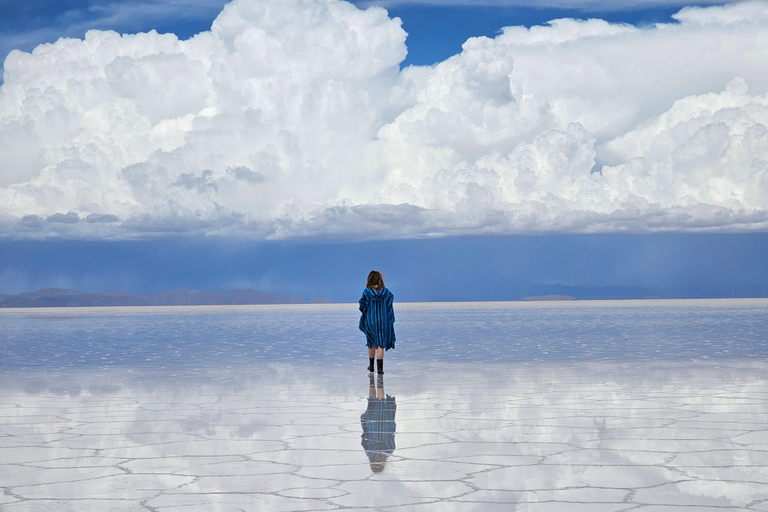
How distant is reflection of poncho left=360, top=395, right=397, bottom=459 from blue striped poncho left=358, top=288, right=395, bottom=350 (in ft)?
10.9

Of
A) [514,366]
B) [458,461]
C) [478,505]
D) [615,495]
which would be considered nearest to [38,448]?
[458,461]

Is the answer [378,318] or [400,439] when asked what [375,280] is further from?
[400,439]

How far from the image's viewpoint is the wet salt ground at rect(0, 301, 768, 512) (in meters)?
4.78

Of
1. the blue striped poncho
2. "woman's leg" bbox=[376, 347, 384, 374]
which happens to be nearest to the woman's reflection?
"woman's leg" bbox=[376, 347, 384, 374]

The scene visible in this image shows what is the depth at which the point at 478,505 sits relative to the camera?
4543 millimetres

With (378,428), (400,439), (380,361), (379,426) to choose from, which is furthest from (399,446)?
(380,361)

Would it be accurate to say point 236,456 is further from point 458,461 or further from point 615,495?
point 615,495

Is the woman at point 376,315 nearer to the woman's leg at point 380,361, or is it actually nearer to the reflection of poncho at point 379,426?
the woman's leg at point 380,361

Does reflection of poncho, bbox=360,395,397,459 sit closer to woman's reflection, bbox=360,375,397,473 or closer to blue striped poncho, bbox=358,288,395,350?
woman's reflection, bbox=360,375,397,473

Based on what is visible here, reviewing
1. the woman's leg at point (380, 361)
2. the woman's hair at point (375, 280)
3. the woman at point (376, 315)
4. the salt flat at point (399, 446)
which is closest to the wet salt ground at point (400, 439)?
the salt flat at point (399, 446)

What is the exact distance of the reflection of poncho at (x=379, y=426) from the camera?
638cm

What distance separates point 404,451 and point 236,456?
1190 millimetres

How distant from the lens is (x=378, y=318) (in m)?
13.2

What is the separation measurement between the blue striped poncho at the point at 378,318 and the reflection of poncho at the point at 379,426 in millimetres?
3325
